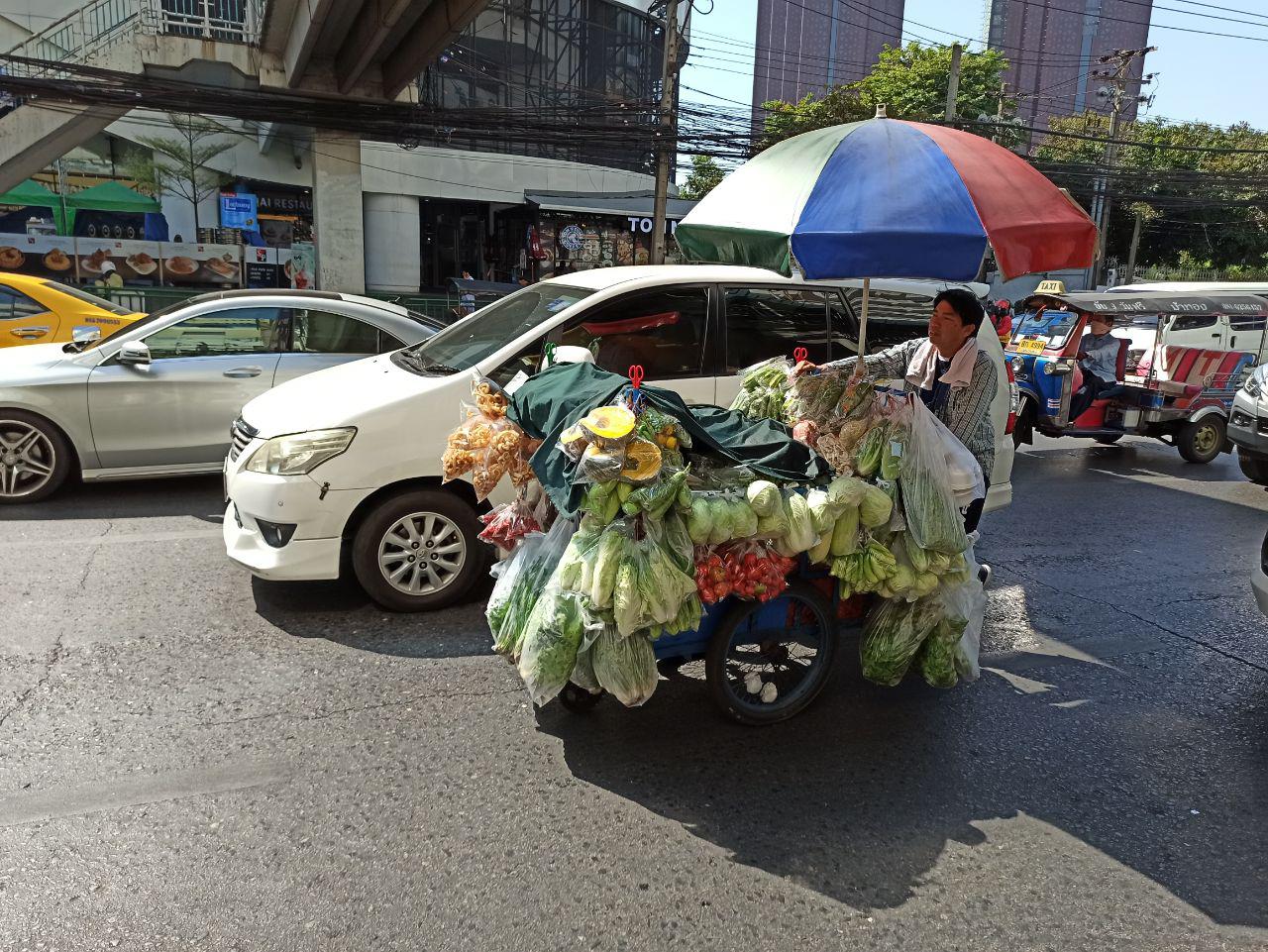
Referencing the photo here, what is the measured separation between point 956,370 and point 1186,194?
45534mm

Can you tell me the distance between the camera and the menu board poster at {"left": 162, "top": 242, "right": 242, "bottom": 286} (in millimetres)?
25297

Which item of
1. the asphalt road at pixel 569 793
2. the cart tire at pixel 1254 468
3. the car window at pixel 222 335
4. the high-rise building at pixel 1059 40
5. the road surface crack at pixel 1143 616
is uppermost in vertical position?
the high-rise building at pixel 1059 40

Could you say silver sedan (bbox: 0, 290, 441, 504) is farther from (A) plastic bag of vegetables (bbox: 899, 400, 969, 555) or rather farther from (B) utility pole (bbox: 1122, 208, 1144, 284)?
(B) utility pole (bbox: 1122, 208, 1144, 284)

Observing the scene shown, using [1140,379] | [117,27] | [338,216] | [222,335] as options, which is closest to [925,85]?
[338,216]

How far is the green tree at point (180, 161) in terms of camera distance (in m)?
27.7

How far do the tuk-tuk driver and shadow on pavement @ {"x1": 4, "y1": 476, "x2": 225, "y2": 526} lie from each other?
8.91m

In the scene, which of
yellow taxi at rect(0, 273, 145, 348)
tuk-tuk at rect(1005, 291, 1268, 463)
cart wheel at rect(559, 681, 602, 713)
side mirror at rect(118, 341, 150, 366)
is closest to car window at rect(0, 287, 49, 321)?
yellow taxi at rect(0, 273, 145, 348)

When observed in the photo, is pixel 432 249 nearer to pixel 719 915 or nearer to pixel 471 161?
pixel 471 161

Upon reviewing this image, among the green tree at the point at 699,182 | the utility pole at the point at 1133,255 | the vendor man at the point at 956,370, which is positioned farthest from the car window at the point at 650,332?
the utility pole at the point at 1133,255

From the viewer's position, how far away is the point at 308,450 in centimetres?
442

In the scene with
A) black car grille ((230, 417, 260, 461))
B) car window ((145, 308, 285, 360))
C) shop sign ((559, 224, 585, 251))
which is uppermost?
shop sign ((559, 224, 585, 251))

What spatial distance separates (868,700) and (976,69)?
1482 inches

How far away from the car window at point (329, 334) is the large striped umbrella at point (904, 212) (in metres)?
4.40

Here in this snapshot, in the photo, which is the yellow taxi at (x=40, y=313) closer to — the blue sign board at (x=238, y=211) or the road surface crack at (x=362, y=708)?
the road surface crack at (x=362, y=708)
